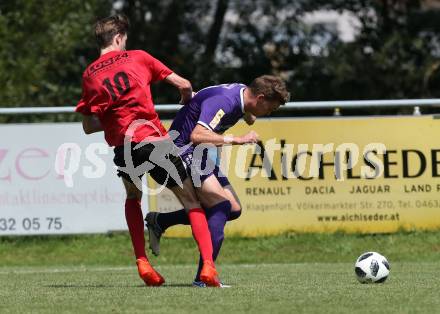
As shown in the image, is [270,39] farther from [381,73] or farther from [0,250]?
[0,250]

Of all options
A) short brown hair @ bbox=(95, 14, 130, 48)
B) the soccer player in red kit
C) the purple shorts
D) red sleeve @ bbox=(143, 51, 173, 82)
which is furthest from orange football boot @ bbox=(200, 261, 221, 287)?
short brown hair @ bbox=(95, 14, 130, 48)

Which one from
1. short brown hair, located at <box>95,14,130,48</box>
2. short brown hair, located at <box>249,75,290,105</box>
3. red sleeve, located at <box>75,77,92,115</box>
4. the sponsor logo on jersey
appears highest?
short brown hair, located at <box>95,14,130,48</box>

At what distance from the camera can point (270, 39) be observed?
77.5 feet

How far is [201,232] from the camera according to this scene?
323 inches

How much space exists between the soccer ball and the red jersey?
1.80 m

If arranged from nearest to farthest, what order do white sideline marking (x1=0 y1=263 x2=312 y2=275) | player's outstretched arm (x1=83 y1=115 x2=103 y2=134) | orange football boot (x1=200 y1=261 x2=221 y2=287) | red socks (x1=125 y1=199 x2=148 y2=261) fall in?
orange football boot (x1=200 y1=261 x2=221 y2=287) → player's outstretched arm (x1=83 y1=115 x2=103 y2=134) → red socks (x1=125 y1=199 x2=148 y2=261) → white sideline marking (x1=0 y1=263 x2=312 y2=275)

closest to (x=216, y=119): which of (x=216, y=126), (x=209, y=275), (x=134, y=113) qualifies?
(x=216, y=126)

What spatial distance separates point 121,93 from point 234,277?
236 centimetres

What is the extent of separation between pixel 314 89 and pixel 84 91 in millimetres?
14192

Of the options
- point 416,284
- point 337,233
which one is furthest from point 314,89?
point 416,284

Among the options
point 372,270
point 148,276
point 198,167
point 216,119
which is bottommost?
point 372,270

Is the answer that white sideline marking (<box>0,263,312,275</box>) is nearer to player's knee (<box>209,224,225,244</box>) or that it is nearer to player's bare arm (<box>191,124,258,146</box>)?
player's knee (<box>209,224,225,244</box>)

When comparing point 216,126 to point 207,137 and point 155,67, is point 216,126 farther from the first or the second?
point 155,67

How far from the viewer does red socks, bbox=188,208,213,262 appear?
816 centimetres
